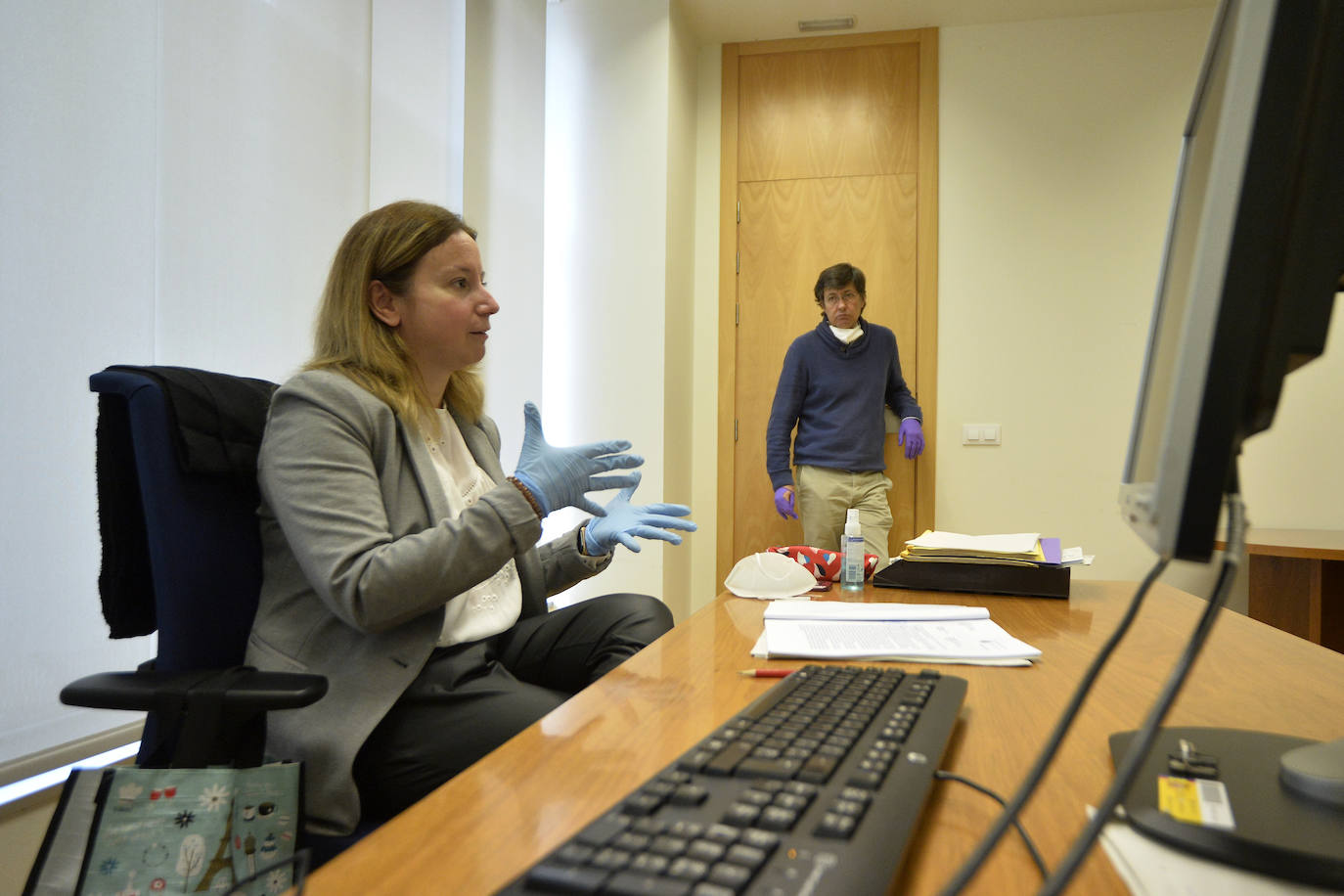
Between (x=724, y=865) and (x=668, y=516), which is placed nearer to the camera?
(x=724, y=865)

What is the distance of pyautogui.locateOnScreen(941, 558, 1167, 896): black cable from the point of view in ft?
1.12

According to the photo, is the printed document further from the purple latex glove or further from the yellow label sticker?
the purple latex glove

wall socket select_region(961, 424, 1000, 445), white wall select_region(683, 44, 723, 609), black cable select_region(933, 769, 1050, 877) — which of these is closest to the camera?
black cable select_region(933, 769, 1050, 877)

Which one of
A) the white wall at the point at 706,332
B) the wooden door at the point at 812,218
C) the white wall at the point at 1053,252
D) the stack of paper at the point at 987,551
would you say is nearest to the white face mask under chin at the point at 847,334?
the wooden door at the point at 812,218

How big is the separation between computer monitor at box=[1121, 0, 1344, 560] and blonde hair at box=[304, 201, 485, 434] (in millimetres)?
1067

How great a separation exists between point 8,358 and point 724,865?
163 cm

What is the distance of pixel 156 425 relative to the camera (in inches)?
36.0

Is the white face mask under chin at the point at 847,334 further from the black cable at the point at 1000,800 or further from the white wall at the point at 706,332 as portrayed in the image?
the black cable at the point at 1000,800

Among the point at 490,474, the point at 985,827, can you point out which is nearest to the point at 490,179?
the point at 490,474

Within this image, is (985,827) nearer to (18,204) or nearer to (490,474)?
(490,474)

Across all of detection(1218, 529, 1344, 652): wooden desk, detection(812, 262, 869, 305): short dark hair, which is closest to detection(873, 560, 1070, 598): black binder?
detection(1218, 529, 1344, 652): wooden desk

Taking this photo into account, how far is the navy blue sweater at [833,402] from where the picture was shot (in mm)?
3547

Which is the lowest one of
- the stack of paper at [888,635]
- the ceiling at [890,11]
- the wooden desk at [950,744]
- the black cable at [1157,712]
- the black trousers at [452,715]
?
the black trousers at [452,715]

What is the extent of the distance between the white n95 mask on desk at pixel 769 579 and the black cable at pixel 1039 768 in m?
0.92
